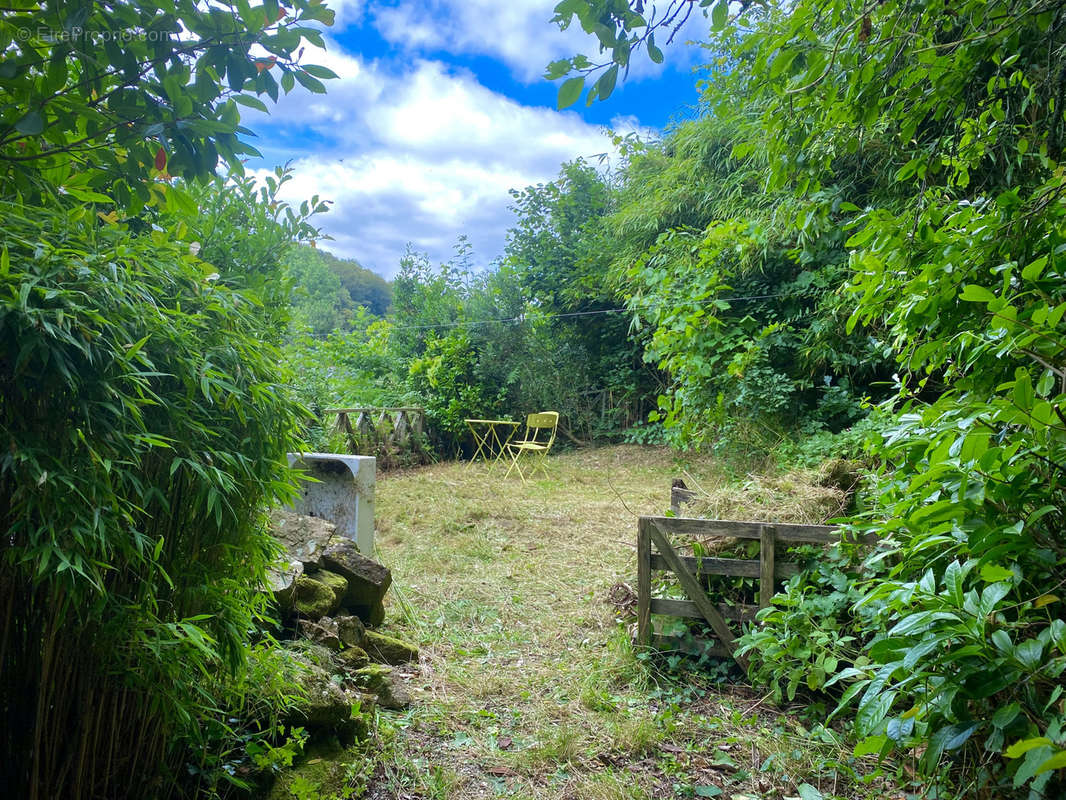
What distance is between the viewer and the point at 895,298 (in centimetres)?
231

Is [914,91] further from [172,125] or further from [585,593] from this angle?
[585,593]

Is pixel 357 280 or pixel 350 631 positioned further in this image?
pixel 357 280

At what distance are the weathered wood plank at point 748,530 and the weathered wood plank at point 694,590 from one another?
0.18 feet

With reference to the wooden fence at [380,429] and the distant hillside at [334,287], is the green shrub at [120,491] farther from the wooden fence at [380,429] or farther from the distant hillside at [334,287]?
the distant hillside at [334,287]

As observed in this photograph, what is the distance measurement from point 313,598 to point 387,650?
53cm

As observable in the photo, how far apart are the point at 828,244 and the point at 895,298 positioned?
3.19 metres

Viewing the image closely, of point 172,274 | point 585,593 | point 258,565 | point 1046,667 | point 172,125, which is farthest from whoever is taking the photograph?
point 585,593

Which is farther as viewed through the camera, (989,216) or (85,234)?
(989,216)

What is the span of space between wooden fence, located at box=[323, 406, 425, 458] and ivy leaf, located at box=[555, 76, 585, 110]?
690 cm

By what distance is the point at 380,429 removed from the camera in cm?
884

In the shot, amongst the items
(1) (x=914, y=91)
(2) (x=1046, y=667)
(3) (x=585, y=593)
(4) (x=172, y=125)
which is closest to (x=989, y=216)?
(1) (x=914, y=91)

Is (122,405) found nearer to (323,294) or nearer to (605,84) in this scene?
(605,84)

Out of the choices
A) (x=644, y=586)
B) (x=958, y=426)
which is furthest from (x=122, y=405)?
(x=644, y=586)

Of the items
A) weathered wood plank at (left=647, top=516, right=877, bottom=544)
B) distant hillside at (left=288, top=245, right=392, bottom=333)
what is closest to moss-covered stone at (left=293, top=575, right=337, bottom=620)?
weathered wood plank at (left=647, top=516, right=877, bottom=544)
